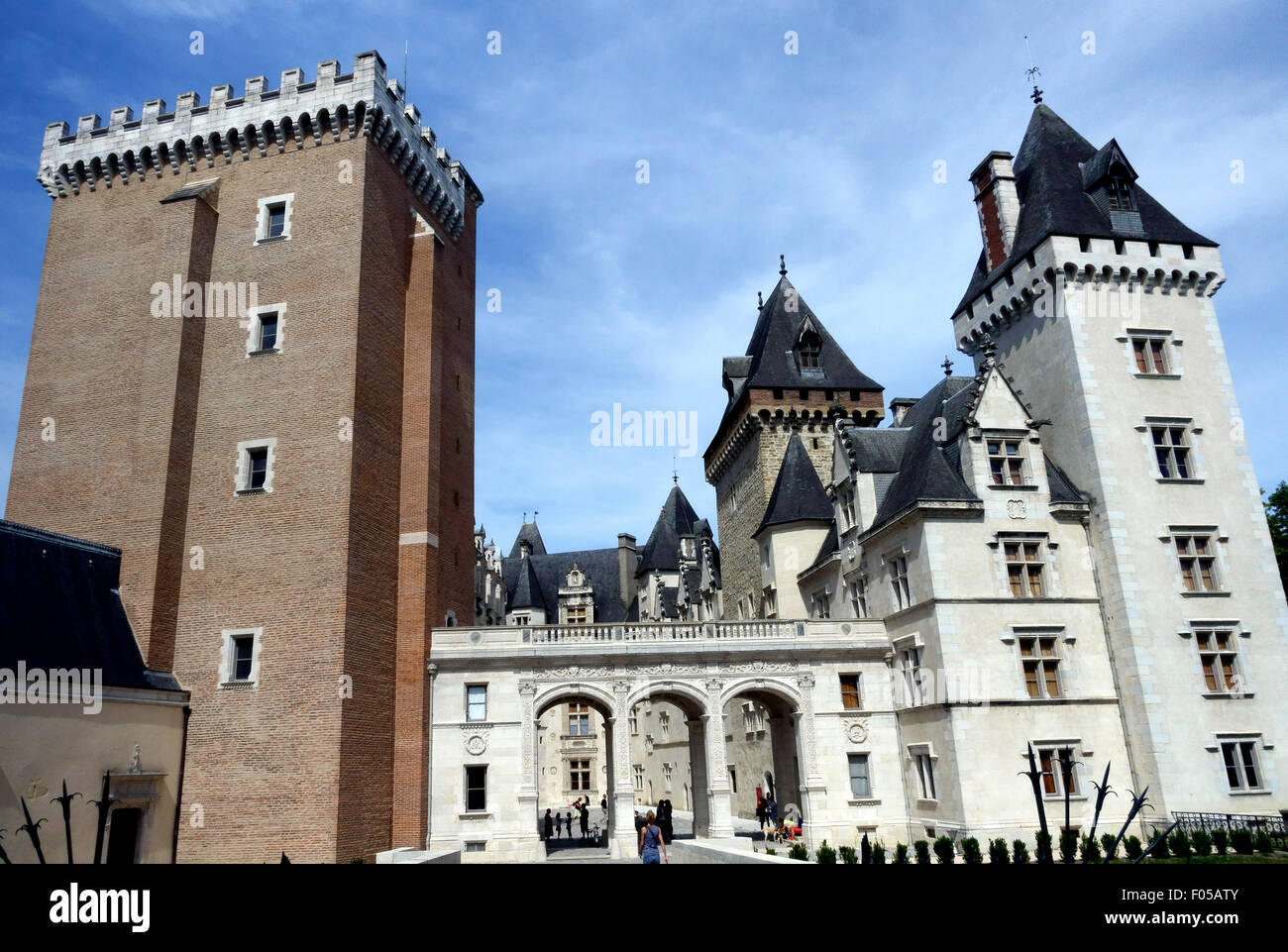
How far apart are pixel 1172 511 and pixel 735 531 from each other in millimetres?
24014

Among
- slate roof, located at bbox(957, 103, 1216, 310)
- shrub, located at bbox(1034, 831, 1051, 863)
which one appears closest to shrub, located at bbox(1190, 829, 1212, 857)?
shrub, located at bbox(1034, 831, 1051, 863)

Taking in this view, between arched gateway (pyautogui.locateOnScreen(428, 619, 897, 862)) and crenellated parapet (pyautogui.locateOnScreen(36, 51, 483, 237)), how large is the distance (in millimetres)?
17982

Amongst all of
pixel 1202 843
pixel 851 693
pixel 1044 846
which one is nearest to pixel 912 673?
pixel 851 693

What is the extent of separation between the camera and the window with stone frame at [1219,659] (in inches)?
1073

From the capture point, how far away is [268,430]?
28625 mm

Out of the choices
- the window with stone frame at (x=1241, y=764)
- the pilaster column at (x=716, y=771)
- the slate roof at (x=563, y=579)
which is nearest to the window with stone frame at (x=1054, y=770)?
the window with stone frame at (x=1241, y=764)

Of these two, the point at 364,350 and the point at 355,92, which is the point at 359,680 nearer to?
the point at 364,350

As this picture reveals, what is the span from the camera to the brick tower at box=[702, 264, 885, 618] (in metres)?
45.3

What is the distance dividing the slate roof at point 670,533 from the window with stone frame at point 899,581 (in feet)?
127

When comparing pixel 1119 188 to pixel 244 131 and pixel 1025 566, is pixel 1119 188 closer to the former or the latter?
pixel 1025 566

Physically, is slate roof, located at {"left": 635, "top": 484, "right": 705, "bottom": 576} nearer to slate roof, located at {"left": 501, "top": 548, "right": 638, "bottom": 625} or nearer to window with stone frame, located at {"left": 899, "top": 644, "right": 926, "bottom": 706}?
slate roof, located at {"left": 501, "top": 548, "right": 638, "bottom": 625}

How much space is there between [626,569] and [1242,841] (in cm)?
5594
